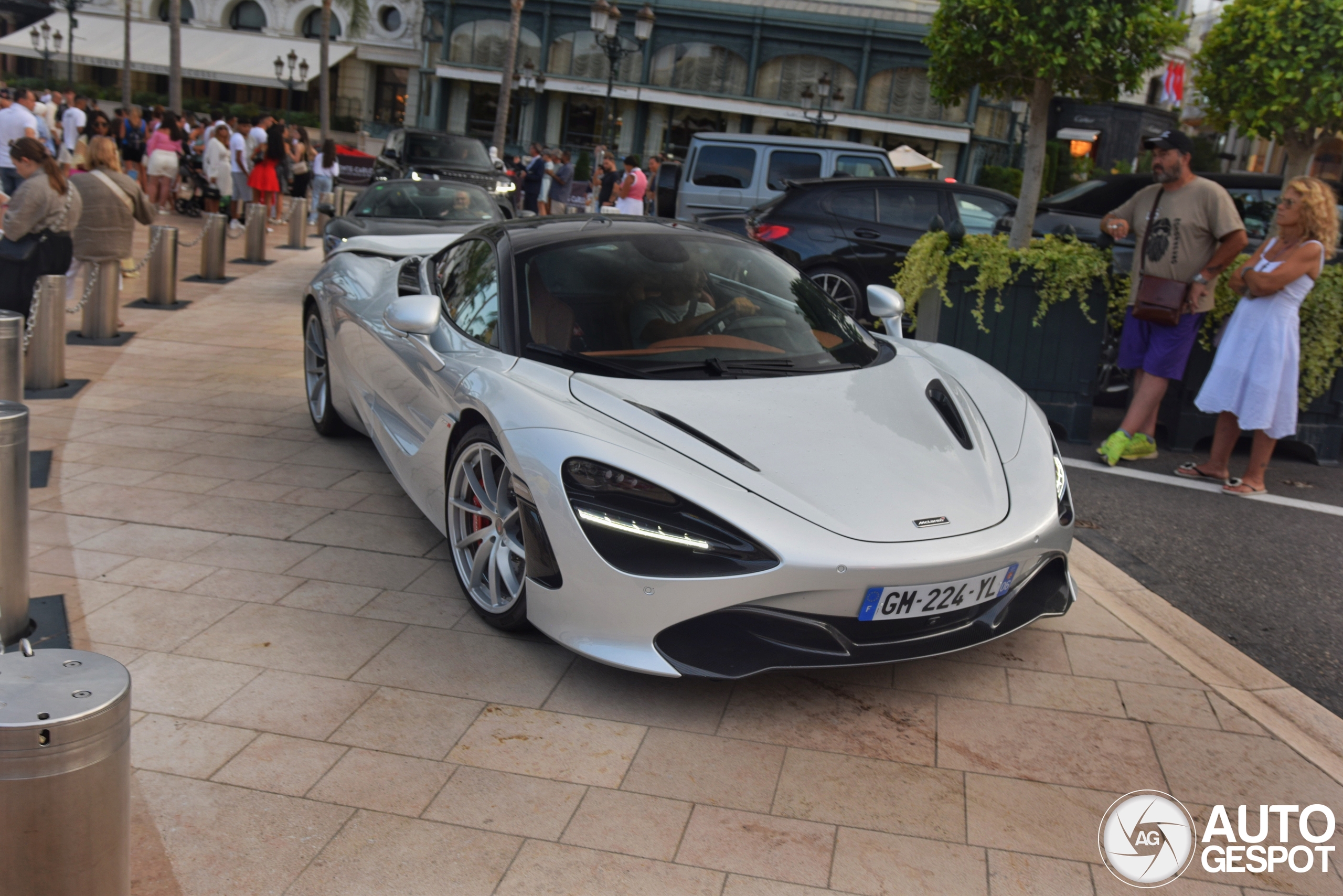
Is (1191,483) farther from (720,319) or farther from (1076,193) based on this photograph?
(1076,193)

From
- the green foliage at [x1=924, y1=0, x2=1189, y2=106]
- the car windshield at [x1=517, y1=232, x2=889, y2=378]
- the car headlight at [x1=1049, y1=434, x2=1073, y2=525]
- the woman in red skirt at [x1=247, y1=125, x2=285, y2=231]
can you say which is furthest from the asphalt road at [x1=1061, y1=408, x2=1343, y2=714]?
the woman in red skirt at [x1=247, y1=125, x2=285, y2=231]

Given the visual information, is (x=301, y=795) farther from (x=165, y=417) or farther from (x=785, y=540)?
(x=165, y=417)

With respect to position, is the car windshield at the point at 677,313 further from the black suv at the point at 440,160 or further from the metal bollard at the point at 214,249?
the black suv at the point at 440,160

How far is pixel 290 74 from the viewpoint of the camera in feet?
141

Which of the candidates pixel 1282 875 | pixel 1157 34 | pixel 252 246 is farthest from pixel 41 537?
pixel 252 246

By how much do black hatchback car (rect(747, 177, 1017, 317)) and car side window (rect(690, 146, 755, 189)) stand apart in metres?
4.50

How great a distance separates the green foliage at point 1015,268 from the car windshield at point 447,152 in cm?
1162

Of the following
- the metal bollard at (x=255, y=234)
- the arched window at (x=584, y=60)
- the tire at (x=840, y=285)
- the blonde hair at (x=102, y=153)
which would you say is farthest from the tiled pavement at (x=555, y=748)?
the arched window at (x=584, y=60)

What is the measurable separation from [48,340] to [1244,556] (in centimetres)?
706

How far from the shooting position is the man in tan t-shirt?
6.41m

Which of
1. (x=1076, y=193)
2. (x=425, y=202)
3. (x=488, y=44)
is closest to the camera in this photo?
(x=425, y=202)

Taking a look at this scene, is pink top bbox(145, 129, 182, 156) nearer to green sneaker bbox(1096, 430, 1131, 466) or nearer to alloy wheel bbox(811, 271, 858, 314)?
alloy wheel bbox(811, 271, 858, 314)

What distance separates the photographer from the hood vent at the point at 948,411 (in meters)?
3.94

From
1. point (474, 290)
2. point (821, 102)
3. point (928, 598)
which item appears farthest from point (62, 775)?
point (821, 102)
